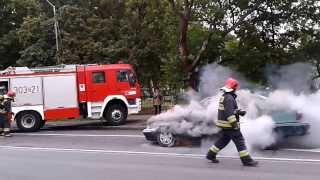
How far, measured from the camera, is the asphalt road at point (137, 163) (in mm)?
10180

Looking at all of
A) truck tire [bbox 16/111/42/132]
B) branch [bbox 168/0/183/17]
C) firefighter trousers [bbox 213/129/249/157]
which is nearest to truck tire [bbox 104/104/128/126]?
truck tire [bbox 16/111/42/132]

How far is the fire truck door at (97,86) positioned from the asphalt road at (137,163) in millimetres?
6397

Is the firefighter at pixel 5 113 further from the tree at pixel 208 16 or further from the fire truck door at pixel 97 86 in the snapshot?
the tree at pixel 208 16

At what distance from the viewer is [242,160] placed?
10812 mm

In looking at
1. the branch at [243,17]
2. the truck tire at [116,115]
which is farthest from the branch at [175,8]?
the truck tire at [116,115]

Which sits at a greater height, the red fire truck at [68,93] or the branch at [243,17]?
the branch at [243,17]

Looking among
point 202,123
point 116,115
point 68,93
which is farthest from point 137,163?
point 68,93

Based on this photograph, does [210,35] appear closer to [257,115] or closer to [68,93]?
[68,93]

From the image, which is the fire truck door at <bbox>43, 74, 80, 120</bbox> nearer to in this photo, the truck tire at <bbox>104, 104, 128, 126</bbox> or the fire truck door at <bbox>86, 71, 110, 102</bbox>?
the fire truck door at <bbox>86, 71, 110, 102</bbox>

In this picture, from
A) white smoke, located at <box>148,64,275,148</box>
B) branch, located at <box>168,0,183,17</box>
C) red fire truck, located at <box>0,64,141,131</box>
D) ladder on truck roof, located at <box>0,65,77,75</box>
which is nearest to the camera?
white smoke, located at <box>148,64,275,148</box>

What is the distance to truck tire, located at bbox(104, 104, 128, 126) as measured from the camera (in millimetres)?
22875

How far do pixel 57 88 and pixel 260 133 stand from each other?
11703 mm

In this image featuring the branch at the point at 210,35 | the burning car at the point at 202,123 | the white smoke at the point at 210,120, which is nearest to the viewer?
the white smoke at the point at 210,120

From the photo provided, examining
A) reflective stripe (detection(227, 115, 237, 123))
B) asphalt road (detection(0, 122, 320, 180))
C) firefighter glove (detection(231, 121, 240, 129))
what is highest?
reflective stripe (detection(227, 115, 237, 123))
